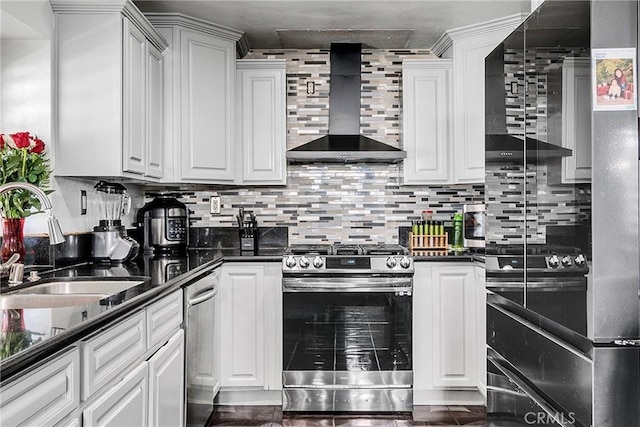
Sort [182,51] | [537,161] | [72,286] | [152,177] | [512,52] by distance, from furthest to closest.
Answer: [182,51], [152,177], [72,286], [512,52], [537,161]

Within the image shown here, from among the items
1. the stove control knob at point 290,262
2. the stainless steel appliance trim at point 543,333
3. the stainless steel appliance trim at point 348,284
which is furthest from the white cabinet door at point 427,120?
the stainless steel appliance trim at point 543,333

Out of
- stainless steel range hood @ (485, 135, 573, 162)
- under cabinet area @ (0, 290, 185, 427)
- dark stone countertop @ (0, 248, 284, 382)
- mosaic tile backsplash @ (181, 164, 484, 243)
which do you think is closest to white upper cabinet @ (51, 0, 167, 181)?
dark stone countertop @ (0, 248, 284, 382)

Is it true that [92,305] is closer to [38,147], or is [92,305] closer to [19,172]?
[19,172]

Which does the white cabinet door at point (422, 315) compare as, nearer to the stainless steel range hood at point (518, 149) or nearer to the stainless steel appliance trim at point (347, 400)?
the stainless steel appliance trim at point (347, 400)

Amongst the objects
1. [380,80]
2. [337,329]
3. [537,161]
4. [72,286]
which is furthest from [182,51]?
[537,161]

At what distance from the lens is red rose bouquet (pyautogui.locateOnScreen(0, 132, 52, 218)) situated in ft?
7.01

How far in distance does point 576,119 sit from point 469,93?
2117 mm

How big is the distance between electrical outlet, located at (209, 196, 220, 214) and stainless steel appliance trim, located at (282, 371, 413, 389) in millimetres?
1256

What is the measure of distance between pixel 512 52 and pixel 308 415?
229 cm

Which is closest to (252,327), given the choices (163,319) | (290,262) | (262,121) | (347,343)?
(290,262)

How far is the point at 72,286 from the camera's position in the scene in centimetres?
214

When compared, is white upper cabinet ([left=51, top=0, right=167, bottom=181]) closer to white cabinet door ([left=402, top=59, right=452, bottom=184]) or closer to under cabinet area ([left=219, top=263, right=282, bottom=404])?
under cabinet area ([left=219, top=263, right=282, bottom=404])

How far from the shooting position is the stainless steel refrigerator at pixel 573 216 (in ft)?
4.25

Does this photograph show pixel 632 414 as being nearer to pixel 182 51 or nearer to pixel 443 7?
pixel 443 7
